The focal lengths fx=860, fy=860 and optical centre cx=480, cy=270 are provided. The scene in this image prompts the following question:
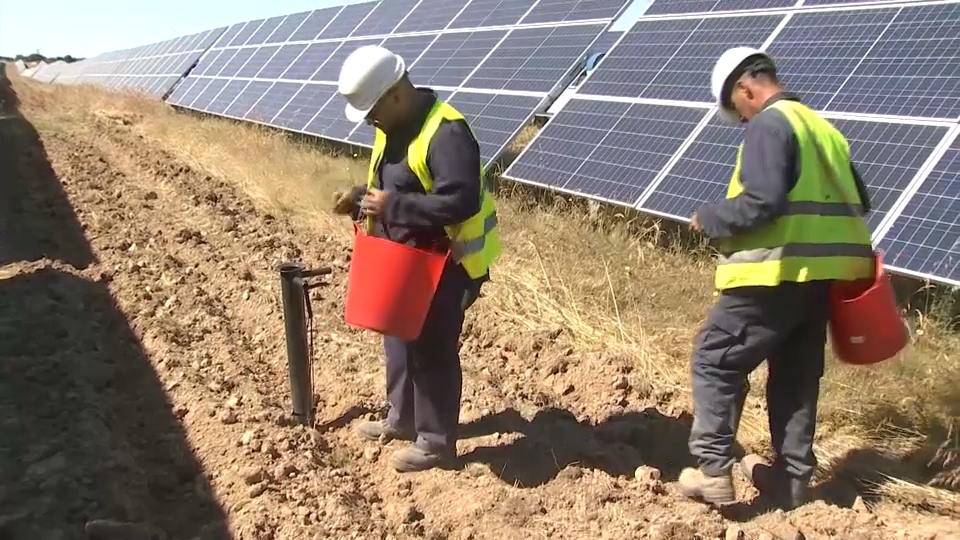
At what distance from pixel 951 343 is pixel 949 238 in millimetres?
556

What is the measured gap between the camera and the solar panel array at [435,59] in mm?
8844

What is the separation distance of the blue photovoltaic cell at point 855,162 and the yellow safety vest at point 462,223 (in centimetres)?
234

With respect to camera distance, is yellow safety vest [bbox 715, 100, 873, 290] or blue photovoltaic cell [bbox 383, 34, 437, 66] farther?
blue photovoltaic cell [bbox 383, 34, 437, 66]

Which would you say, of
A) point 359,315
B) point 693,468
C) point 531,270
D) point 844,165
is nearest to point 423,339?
point 359,315

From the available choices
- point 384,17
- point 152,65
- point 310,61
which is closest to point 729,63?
point 384,17

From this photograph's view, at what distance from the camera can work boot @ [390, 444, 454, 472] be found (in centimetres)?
375

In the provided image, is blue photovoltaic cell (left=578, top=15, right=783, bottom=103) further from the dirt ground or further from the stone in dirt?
the stone in dirt

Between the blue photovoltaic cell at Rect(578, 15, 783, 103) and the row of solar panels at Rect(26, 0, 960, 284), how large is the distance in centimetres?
2

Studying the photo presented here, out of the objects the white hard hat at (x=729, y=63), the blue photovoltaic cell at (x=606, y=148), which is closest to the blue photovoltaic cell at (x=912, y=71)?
the blue photovoltaic cell at (x=606, y=148)

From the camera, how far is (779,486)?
349 cm

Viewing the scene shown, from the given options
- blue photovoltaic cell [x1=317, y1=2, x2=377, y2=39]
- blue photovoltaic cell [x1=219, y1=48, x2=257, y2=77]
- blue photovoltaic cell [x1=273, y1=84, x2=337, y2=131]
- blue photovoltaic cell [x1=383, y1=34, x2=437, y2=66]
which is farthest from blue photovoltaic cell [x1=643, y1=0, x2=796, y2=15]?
blue photovoltaic cell [x1=219, y1=48, x2=257, y2=77]

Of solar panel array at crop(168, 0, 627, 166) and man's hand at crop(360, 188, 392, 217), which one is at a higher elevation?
man's hand at crop(360, 188, 392, 217)

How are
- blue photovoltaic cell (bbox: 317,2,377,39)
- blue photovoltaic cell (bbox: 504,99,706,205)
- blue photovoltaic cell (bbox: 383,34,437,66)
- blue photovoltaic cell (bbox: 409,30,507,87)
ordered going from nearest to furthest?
1. blue photovoltaic cell (bbox: 504,99,706,205)
2. blue photovoltaic cell (bbox: 409,30,507,87)
3. blue photovoltaic cell (bbox: 383,34,437,66)
4. blue photovoltaic cell (bbox: 317,2,377,39)

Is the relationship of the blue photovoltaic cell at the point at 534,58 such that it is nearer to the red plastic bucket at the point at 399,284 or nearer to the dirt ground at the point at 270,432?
the dirt ground at the point at 270,432
